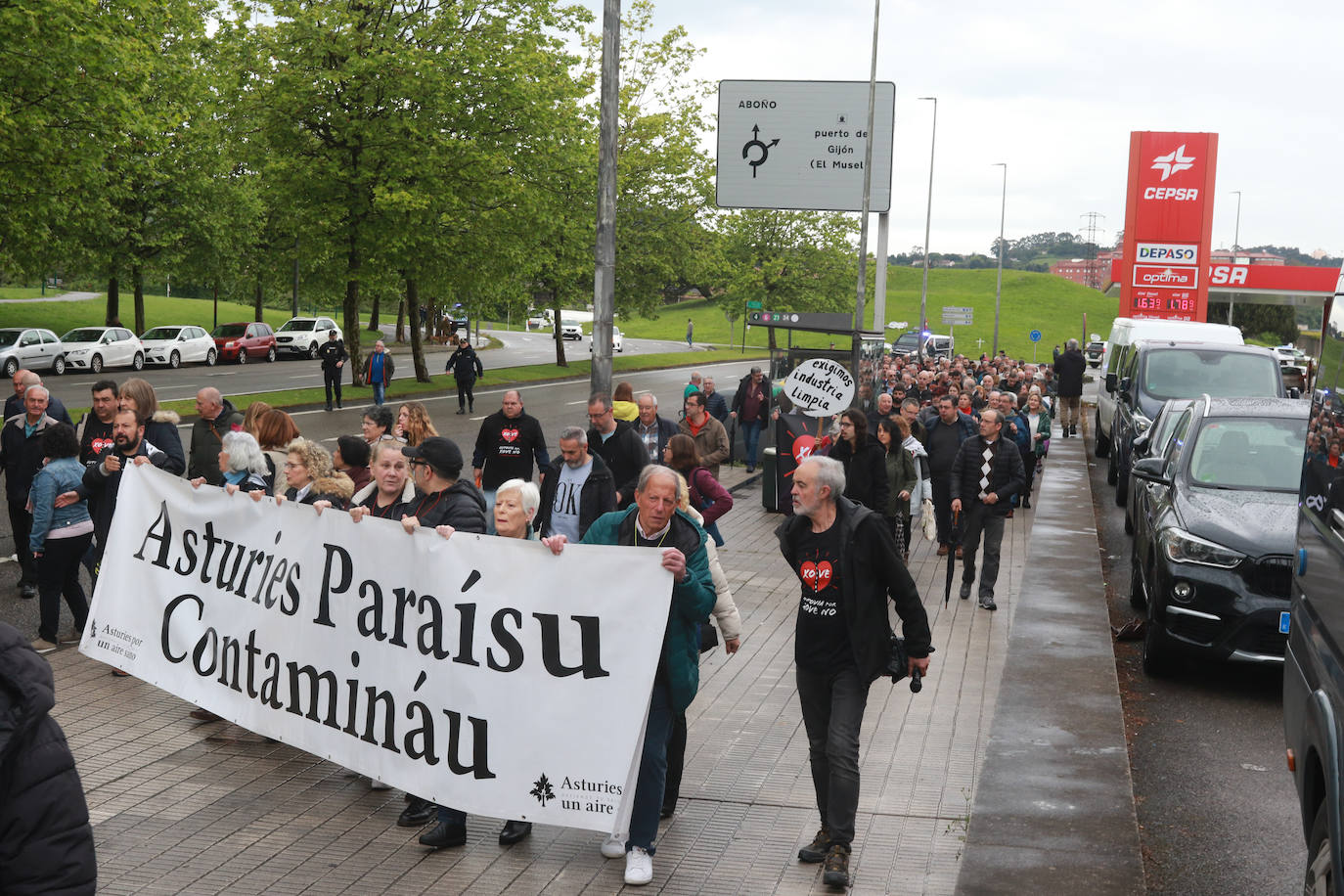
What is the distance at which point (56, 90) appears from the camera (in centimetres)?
2456

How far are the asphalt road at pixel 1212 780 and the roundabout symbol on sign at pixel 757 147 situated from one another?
38.5 ft

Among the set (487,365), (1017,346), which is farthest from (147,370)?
(1017,346)

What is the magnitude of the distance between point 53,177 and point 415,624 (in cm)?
2258

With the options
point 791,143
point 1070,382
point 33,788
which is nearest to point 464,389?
point 1070,382

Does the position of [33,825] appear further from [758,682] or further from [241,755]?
[758,682]

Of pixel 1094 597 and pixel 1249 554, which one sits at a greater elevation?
pixel 1249 554

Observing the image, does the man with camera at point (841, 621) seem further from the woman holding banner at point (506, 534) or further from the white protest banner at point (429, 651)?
the woman holding banner at point (506, 534)

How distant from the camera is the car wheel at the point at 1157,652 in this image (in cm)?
907

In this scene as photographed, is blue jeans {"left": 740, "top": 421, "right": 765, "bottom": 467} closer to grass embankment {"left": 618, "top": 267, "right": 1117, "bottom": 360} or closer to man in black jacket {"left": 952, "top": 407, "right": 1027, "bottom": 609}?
man in black jacket {"left": 952, "top": 407, "right": 1027, "bottom": 609}

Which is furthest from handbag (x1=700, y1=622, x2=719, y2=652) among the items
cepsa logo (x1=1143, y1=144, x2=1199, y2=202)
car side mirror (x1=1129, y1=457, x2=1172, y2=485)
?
cepsa logo (x1=1143, y1=144, x2=1199, y2=202)

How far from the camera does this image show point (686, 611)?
19.2 feet

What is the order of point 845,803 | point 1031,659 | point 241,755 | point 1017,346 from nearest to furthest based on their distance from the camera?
point 845,803
point 241,755
point 1031,659
point 1017,346

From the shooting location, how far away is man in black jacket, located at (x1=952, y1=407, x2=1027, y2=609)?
39.2ft

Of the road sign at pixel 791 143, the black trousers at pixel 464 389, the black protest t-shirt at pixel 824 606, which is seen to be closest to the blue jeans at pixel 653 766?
the black protest t-shirt at pixel 824 606
